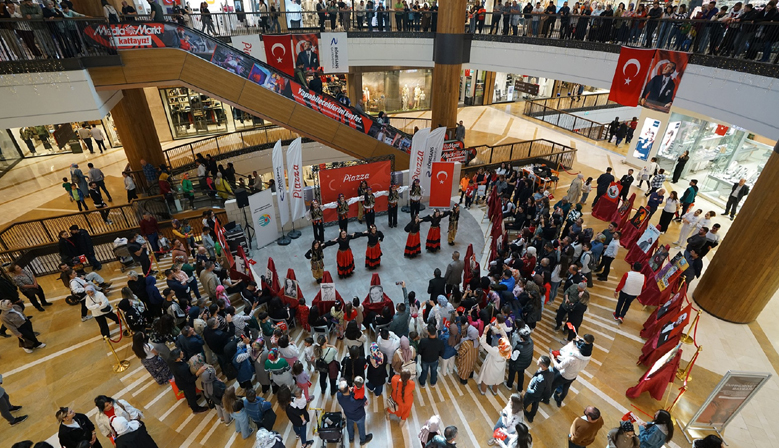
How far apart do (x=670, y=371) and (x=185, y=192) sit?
13643mm

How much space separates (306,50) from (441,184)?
31.0ft

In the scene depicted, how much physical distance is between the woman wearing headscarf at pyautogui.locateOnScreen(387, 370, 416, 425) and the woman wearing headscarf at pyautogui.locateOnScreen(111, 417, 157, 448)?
138 inches

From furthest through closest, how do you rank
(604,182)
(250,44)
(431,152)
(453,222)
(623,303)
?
(250,44)
(431,152)
(604,182)
(453,222)
(623,303)

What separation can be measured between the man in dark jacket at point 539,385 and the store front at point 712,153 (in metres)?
12.9

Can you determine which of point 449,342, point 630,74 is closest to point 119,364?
point 449,342

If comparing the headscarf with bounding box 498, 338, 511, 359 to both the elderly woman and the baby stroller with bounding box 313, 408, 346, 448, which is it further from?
the elderly woman

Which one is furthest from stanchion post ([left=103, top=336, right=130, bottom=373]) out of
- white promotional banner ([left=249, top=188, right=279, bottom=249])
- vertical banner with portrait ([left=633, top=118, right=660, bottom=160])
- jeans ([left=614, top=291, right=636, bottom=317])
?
vertical banner with portrait ([left=633, top=118, right=660, bottom=160])

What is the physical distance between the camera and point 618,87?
45.9 ft

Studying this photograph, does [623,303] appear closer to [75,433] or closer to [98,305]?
[75,433]

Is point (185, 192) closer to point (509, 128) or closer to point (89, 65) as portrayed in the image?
point (89, 65)

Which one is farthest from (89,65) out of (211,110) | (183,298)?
(211,110)

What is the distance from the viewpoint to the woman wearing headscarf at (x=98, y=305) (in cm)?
715

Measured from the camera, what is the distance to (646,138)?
16250mm

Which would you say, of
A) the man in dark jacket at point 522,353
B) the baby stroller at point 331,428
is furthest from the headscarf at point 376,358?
the man in dark jacket at point 522,353
